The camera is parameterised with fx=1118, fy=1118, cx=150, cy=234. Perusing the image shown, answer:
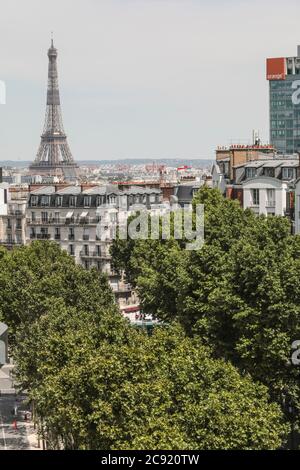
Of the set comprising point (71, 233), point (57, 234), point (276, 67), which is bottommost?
point (57, 234)

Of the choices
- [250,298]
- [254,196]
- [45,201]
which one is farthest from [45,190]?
[250,298]

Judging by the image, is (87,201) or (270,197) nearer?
(270,197)

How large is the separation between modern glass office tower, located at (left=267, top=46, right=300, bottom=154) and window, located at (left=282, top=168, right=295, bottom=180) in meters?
77.3

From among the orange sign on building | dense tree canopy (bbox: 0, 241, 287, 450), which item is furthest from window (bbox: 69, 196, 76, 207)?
the orange sign on building

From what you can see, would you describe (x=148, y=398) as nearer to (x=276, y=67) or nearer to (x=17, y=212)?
(x=17, y=212)

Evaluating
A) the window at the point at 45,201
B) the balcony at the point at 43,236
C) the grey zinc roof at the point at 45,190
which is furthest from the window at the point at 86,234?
the grey zinc roof at the point at 45,190

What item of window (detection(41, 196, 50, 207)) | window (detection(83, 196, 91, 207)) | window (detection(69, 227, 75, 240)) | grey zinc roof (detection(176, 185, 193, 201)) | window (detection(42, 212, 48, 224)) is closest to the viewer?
window (detection(83, 196, 91, 207))

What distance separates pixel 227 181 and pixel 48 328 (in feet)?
109

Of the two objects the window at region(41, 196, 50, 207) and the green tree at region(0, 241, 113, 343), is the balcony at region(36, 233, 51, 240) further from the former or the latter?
the green tree at region(0, 241, 113, 343)

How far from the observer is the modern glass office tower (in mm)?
155375

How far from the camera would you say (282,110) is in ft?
610

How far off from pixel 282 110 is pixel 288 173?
118m

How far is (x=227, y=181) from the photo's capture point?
76.0 meters
